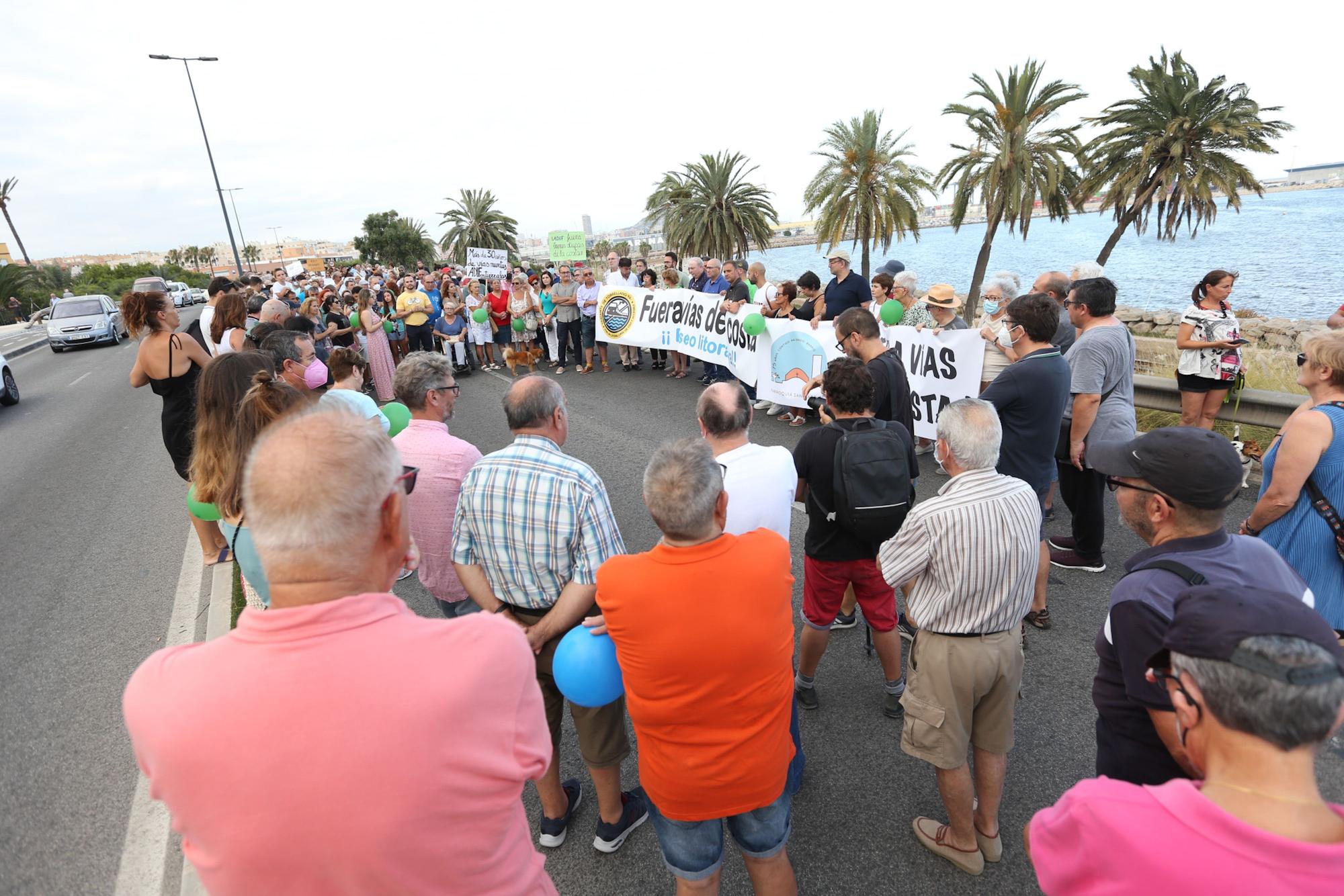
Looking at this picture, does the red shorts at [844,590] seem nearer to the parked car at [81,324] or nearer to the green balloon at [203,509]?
the green balloon at [203,509]

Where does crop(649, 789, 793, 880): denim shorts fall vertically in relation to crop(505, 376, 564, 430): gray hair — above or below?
below

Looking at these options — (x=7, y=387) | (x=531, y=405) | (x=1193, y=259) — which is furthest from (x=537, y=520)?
(x=1193, y=259)

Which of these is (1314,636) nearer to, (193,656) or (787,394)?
(193,656)

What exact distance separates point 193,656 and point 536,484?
1369 millimetres

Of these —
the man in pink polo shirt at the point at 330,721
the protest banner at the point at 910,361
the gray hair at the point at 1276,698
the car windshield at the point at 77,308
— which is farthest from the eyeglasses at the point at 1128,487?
the car windshield at the point at 77,308

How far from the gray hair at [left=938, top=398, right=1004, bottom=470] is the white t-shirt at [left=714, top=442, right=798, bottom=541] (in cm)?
67

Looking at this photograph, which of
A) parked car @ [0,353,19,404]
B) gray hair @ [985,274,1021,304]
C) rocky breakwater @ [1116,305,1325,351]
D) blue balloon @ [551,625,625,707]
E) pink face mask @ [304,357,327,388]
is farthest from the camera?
rocky breakwater @ [1116,305,1325,351]

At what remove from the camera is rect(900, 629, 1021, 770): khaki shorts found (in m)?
2.58

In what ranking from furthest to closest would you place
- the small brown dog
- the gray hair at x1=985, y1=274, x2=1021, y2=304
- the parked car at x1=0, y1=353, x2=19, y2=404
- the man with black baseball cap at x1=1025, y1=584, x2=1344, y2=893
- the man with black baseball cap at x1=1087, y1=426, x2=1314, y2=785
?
1. the parked car at x1=0, y1=353, x2=19, y2=404
2. the small brown dog
3. the gray hair at x1=985, y1=274, x2=1021, y2=304
4. the man with black baseball cap at x1=1087, y1=426, x2=1314, y2=785
5. the man with black baseball cap at x1=1025, y1=584, x2=1344, y2=893

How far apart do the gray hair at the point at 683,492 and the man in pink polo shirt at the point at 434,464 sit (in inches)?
51.7

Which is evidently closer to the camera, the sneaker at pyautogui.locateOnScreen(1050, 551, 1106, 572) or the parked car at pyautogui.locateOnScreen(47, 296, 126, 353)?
the sneaker at pyautogui.locateOnScreen(1050, 551, 1106, 572)

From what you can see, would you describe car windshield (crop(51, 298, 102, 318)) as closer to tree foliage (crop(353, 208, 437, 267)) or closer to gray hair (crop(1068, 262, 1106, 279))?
gray hair (crop(1068, 262, 1106, 279))

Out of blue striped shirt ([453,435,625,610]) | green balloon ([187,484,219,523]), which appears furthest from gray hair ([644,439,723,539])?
green balloon ([187,484,219,523])

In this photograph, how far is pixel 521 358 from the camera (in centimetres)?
1271
